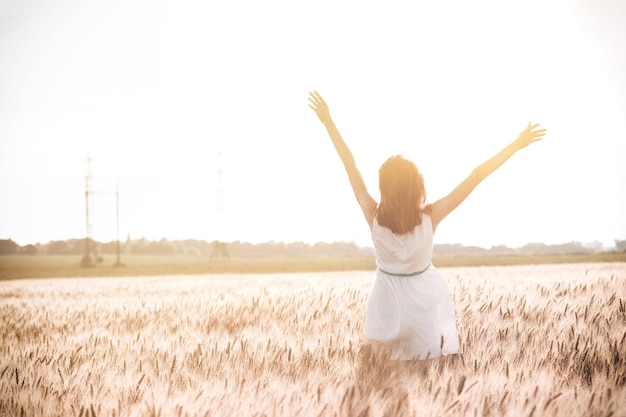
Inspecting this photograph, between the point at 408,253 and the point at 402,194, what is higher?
the point at 402,194

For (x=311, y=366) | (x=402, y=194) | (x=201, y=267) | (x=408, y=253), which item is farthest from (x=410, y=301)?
(x=201, y=267)

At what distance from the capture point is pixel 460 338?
4719mm

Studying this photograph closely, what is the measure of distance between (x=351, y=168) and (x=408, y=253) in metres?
0.77

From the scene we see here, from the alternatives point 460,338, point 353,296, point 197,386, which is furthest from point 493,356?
point 353,296

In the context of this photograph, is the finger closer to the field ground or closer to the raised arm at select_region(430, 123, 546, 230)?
the raised arm at select_region(430, 123, 546, 230)

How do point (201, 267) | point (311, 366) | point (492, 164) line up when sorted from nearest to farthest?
point (311, 366)
point (492, 164)
point (201, 267)

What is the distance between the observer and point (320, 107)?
4781mm

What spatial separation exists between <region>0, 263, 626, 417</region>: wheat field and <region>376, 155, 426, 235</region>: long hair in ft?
3.13

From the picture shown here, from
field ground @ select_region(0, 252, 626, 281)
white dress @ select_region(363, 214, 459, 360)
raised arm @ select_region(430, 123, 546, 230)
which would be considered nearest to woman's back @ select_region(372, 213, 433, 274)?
white dress @ select_region(363, 214, 459, 360)

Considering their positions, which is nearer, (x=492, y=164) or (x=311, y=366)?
(x=311, y=366)

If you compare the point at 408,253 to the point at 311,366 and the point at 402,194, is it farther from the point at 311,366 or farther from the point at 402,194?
the point at 311,366

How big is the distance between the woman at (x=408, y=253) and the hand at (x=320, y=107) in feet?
0.74

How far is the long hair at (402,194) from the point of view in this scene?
4301mm

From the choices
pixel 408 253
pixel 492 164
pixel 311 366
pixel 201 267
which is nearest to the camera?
pixel 311 366
